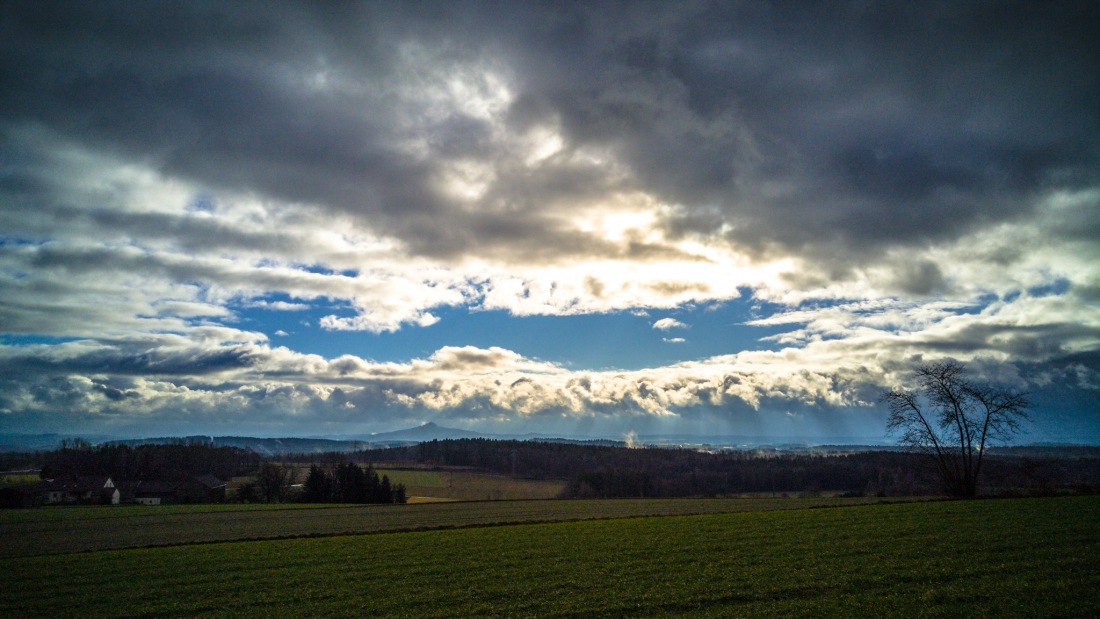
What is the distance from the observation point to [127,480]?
117 m

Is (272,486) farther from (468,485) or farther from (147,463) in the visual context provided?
(147,463)

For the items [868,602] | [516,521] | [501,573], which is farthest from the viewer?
[516,521]

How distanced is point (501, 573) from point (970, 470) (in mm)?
45884

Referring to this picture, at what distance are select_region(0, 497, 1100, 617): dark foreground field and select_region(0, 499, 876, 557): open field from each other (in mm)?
9389

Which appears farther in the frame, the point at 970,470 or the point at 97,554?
the point at 970,470

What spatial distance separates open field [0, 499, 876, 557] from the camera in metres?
41.2

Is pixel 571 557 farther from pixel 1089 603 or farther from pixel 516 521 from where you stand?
pixel 516 521

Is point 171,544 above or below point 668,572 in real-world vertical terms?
below

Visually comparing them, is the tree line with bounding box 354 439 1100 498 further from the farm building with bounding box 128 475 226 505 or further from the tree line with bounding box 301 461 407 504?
the farm building with bounding box 128 475 226 505

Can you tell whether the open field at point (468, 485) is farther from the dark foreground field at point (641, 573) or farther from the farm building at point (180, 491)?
the dark foreground field at point (641, 573)

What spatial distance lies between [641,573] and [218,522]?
164 ft

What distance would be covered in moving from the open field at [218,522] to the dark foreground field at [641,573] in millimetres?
9389

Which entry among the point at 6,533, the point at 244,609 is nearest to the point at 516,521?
the point at 244,609

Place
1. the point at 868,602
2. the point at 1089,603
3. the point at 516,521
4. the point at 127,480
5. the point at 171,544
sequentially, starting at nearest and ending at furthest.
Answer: the point at 1089,603 < the point at 868,602 < the point at 171,544 < the point at 516,521 < the point at 127,480
